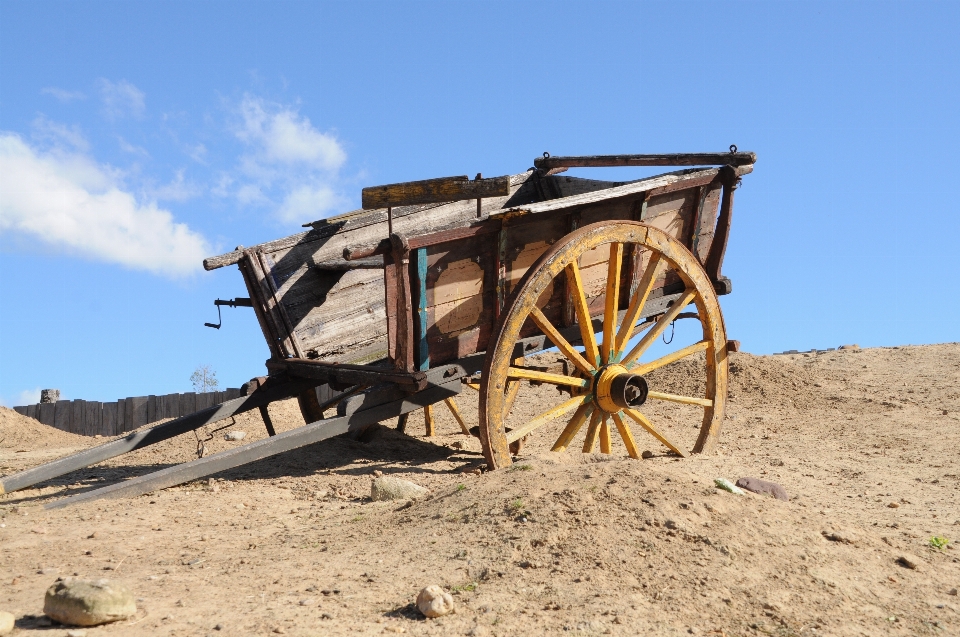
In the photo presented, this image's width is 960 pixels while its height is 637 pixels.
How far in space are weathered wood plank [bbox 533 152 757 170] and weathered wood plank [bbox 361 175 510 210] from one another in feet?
6.42

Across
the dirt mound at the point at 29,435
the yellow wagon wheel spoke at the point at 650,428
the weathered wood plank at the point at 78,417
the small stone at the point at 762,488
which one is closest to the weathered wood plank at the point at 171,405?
the dirt mound at the point at 29,435

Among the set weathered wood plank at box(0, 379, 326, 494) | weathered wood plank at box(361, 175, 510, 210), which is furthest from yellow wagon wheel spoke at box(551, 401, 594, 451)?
weathered wood plank at box(0, 379, 326, 494)

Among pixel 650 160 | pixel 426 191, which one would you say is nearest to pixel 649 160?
pixel 650 160

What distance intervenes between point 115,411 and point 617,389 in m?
9.01

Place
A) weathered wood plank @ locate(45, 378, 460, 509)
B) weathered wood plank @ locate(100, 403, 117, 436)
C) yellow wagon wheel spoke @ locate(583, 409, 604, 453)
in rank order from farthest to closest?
weathered wood plank @ locate(100, 403, 117, 436) → yellow wagon wheel spoke @ locate(583, 409, 604, 453) → weathered wood plank @ locate(45, 378, 460, 509)

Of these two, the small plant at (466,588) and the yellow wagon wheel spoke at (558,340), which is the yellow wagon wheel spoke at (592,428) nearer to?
the yellow wagon wheel spoke at (558,340)

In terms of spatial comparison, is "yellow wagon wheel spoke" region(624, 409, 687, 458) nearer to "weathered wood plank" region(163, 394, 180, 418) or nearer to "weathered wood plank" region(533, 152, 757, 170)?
"weathered wood plank" region(533, 152, 757, 170)

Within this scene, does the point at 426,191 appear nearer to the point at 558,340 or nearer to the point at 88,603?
the point at 558,340

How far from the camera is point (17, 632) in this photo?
11.4 ft

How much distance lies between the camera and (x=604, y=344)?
6.32m

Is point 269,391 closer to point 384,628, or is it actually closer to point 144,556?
point 144,556

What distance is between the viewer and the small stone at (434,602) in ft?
11.5

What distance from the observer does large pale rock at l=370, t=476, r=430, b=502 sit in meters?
5.55

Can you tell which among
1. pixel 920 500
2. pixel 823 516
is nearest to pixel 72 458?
pixel 823 516
